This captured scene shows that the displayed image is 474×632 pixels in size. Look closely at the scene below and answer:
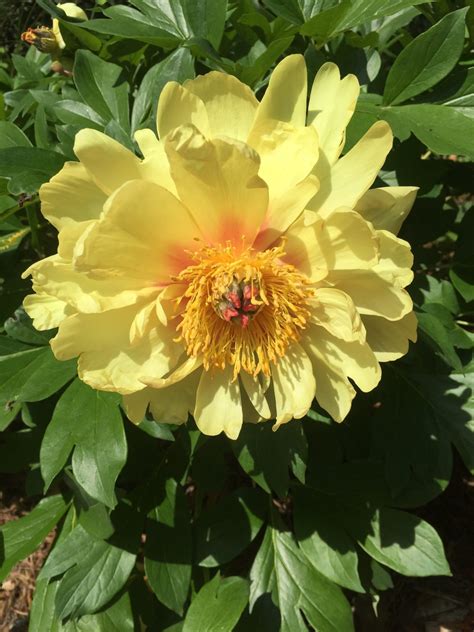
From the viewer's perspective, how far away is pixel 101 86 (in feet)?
4.63

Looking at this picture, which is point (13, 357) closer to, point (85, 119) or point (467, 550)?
point (85, 119)

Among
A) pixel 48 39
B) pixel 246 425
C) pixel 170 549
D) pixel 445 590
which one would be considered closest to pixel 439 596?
pixel 445 590

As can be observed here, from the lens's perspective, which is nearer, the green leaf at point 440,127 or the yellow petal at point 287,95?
the yellow petal at point 287,95

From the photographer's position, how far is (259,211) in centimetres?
104

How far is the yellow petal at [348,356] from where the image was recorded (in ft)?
3.46

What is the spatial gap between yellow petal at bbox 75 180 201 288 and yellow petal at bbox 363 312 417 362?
1.11 ft

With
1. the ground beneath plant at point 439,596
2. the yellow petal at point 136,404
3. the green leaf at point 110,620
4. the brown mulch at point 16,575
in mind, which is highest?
the yellow petal at point 136,404

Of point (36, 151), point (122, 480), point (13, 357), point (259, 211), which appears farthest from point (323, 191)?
point (122, 480)

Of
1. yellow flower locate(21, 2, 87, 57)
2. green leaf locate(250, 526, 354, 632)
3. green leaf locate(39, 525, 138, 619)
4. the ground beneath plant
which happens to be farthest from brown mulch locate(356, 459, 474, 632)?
yellow flower locate(21, 2, 87, 57)

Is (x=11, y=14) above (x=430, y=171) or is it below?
below

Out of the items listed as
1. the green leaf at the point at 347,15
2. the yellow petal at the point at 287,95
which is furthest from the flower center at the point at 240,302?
the green leaf at the point at 347,15

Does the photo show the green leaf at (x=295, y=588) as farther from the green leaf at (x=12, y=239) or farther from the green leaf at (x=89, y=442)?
the green leaf at (x=12, y=239)

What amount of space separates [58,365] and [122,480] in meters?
0.40

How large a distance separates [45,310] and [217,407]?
34 centimetres
